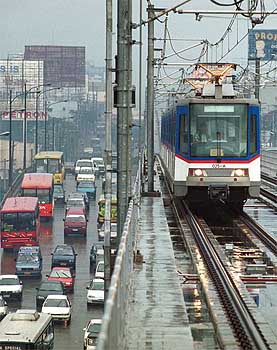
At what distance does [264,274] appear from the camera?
565 inches

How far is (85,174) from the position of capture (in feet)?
230

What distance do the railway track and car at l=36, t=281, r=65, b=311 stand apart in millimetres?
14766

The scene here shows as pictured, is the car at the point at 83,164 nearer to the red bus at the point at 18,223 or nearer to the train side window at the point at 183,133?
the red bus at the point at 18,223

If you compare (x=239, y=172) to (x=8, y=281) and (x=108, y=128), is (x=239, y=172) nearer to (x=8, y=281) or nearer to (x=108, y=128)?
(x=108, y=128)

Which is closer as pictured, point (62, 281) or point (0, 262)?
point (62, 281)

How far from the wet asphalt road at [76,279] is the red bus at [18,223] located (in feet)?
2.06

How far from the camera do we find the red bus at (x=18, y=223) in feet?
149

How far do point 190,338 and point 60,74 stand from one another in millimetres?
149932

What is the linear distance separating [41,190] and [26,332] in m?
29.7

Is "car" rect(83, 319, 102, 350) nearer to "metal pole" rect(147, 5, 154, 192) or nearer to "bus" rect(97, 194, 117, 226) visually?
"bus" rect(97, 194, 117, 226)

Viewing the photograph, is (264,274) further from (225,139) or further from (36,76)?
(36,76)

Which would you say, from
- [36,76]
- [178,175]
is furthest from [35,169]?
[36,76]

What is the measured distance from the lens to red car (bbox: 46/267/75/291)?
3756 centimetres

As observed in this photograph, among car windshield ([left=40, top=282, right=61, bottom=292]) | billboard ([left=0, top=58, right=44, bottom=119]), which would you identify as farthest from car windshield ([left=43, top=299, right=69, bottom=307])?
billboard ([left=0, top=58, right=44, bottom=119])
